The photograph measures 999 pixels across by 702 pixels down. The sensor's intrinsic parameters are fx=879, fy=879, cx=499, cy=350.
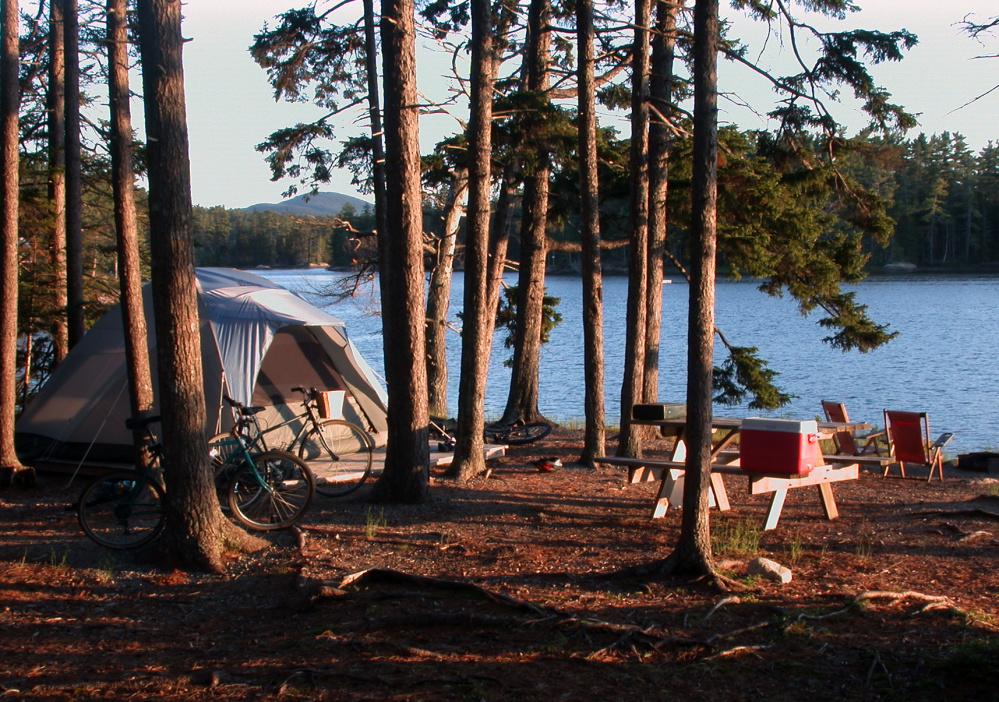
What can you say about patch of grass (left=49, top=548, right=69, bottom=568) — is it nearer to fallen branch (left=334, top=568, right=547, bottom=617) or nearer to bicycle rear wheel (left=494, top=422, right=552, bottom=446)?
fallen branch (left=334, top=568, right=547, bottom=617)

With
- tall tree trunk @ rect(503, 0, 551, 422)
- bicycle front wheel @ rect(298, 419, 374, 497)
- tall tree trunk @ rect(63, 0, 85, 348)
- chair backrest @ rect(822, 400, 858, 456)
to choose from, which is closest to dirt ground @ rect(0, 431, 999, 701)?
bicycle front wheel @ rect(298, 419, 374, 497)

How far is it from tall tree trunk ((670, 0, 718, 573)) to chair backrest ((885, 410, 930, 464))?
6241 mm

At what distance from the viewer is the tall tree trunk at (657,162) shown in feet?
36.7

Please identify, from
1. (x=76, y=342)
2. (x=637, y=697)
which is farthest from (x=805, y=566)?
(x=76, y=342)

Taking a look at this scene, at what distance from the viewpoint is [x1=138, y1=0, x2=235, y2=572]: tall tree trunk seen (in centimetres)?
576

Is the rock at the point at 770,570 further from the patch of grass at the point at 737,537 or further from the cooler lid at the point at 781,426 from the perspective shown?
the cooler lid at the point at 781,426

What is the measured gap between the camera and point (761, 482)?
260 inches

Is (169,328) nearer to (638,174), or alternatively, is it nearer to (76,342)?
(76,342)

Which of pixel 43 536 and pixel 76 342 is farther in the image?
pixel 76 342

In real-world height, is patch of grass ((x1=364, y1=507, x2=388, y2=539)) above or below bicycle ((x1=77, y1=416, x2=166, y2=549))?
below

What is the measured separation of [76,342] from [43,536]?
484 centimetres

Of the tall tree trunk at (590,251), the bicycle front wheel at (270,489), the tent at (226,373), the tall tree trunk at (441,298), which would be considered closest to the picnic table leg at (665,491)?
the tall tree trunk at (590,251)

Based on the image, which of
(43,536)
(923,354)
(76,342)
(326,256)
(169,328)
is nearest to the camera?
(169,328)

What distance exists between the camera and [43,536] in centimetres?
666
